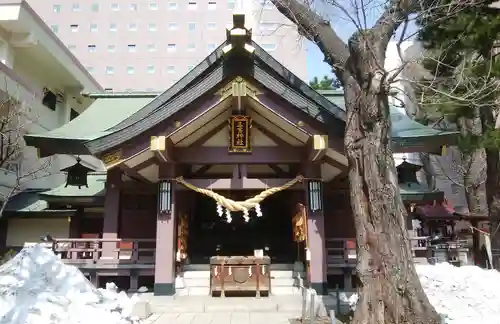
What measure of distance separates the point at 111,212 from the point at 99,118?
3.74m

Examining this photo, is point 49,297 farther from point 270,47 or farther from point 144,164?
point 270,47

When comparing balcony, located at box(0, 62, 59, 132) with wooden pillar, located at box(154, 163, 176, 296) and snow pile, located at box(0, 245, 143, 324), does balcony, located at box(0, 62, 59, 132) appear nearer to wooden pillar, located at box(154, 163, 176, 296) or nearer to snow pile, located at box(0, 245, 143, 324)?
wooden pillar, located at box(154, 163, 176, 296)

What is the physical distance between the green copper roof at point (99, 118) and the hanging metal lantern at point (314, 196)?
6.35m

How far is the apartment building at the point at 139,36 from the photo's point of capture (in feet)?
173

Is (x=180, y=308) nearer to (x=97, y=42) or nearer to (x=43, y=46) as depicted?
(x=43, y=46)

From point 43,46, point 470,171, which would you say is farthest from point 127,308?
point 470,171

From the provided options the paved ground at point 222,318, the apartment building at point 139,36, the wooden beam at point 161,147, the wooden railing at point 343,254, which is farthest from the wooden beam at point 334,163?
the apartment building at point 139,36

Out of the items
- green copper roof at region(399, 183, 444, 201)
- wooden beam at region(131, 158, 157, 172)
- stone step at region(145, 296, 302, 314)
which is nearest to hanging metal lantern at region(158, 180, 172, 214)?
wooden beam at region(131, 158, 157, 172)

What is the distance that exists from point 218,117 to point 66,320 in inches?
263

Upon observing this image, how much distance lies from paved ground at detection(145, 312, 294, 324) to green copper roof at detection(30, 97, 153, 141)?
5.49 metres

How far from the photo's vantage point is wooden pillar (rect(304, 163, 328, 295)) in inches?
428

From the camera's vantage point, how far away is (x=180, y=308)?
961cm

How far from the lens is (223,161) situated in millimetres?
11594

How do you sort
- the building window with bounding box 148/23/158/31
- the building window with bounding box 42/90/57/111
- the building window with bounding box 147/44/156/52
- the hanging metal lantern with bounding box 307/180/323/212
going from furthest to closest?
the building window with bounding box 148/23/158/31 → the building window with bounding box 147/44/156/52 → the building window with bounding box 42/90/57/111 → the hanging metal lantern with bounding box 307/180/323/212
